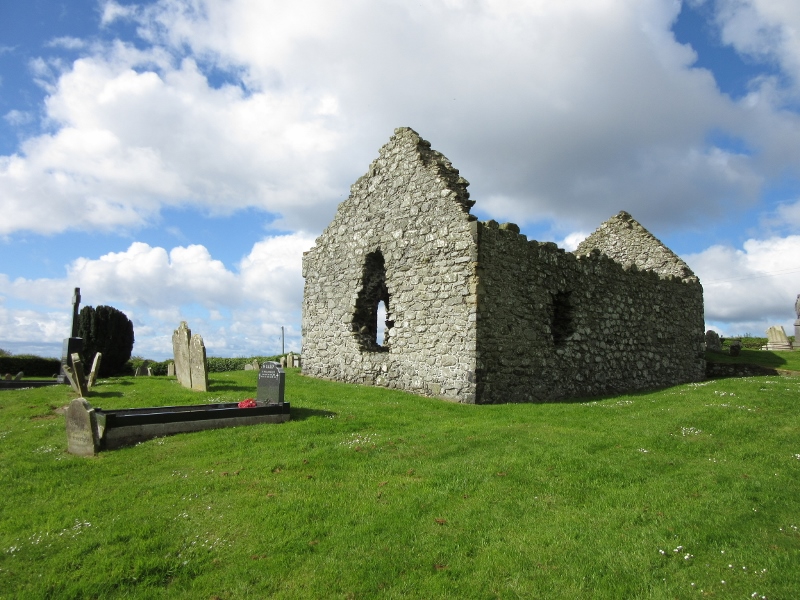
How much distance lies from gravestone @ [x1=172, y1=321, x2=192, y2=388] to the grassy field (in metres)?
5.42

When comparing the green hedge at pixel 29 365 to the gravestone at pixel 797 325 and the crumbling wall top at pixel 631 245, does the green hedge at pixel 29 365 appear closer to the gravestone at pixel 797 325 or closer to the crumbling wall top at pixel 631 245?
the crumbling wall top at pixel 631 245

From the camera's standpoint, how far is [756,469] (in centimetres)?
786

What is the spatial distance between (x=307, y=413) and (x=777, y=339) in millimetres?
32305

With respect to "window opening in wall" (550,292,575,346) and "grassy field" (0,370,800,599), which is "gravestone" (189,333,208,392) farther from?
"window opening in wall" (550,292,575,346)

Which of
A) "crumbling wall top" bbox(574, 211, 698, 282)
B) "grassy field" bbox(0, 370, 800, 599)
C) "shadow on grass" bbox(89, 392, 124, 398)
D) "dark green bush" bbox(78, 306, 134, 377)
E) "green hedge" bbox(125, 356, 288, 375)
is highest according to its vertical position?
"crumbling wall top" bbox(574, 211, 698, 282)

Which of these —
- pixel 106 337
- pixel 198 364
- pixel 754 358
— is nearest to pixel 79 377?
pixel 198 364

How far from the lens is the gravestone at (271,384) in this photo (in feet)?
37.1

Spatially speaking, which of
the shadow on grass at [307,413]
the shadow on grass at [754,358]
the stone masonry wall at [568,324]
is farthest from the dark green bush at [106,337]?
the shadow on grass at [754,358]

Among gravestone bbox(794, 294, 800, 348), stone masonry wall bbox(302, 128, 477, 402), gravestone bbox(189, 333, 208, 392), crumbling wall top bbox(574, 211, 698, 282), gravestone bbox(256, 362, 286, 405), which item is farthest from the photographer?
gravestone bbox(794, 294, 800, 348)

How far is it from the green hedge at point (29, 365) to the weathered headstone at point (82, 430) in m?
23.5

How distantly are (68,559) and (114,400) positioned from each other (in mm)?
8843

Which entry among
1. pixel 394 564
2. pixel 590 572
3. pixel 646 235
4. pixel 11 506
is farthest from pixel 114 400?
pixel 646 235

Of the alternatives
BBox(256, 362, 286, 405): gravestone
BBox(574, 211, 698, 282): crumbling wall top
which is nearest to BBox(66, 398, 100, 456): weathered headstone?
BBox(256, 362, 286, 405): gravestone

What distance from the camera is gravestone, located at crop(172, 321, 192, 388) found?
52.4 feet
